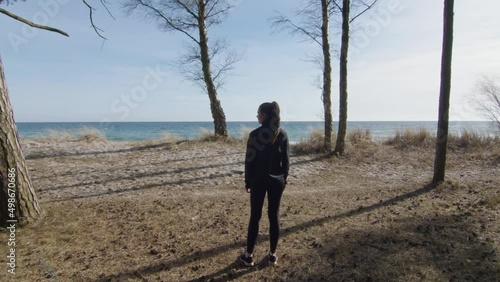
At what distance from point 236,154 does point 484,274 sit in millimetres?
9310

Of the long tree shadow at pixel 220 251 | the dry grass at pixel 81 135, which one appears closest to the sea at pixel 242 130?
the dry grass at pixel 81 135

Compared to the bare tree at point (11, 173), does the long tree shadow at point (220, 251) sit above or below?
below

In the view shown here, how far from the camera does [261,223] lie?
5.63 metres

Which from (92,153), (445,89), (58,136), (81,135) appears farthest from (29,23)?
(58,136)

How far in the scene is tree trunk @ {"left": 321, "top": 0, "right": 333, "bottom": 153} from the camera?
12820 millimetres

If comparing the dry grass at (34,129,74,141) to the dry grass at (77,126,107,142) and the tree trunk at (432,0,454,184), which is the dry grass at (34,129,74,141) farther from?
the tree trunk at (432,0,454,184)

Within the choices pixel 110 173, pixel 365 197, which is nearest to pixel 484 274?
pixel 365 197

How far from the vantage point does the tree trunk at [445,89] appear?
7621mm

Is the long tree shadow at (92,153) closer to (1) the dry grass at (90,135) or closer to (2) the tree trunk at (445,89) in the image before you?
(1) the dry grass at (90,135)

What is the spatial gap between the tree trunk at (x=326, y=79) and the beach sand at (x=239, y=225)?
2.60 meters

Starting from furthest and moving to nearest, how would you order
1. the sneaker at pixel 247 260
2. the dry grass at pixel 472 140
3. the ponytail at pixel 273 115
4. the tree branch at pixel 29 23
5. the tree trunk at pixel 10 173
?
the dry grass at pixel 472 140 < the tree branch at pixel 29 23 < the tree trunk at pixel 10 173 < the sneaker at pixel 247 260 < the ponytail at pixel 273 115

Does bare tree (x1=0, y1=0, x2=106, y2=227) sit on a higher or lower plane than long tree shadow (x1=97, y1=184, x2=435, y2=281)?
higher

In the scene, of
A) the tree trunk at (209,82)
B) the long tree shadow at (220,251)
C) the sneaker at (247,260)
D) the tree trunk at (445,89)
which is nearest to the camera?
the long tree shadow at (220,251)

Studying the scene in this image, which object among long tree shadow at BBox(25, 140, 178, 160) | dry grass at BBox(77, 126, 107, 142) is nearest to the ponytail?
long tree shadow at BBox(25, 140, 178, 160)
